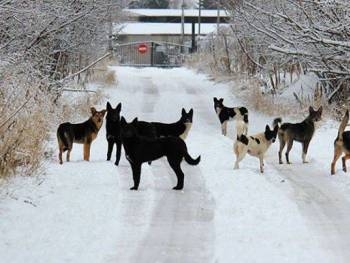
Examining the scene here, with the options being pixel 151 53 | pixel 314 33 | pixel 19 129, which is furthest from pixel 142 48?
pixel 19 129

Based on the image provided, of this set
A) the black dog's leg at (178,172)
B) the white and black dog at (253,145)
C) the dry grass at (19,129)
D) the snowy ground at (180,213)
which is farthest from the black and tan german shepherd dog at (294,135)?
the dry grass at (19,129)

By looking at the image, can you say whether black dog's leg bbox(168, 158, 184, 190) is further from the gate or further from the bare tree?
the gate

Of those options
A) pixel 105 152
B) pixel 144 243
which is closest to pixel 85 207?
pixel 144 243

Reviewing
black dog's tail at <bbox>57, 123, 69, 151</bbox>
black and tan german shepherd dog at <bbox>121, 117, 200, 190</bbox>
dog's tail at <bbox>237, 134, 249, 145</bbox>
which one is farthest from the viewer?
black dog's tail at <bbox>57, 123, 69, 151</bbox>

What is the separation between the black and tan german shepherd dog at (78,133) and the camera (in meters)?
12.1

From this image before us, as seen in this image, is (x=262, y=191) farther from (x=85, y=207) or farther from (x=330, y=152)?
(x=330, y=152)

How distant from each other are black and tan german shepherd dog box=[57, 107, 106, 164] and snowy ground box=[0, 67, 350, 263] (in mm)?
305

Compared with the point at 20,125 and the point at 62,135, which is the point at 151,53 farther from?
the point at 20,125

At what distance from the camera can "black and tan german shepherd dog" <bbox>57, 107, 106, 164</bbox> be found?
39.8 feet

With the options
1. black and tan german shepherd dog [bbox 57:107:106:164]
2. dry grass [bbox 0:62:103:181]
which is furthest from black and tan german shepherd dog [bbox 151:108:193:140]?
dry grass [bbox 0:62:103:181]

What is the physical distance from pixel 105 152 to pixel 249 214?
595cm

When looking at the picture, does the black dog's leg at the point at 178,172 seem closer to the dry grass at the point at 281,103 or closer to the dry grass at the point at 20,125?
the dry grass at the point at 20,125

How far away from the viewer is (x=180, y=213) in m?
8.80

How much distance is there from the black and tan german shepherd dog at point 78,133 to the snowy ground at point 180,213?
0.30m
